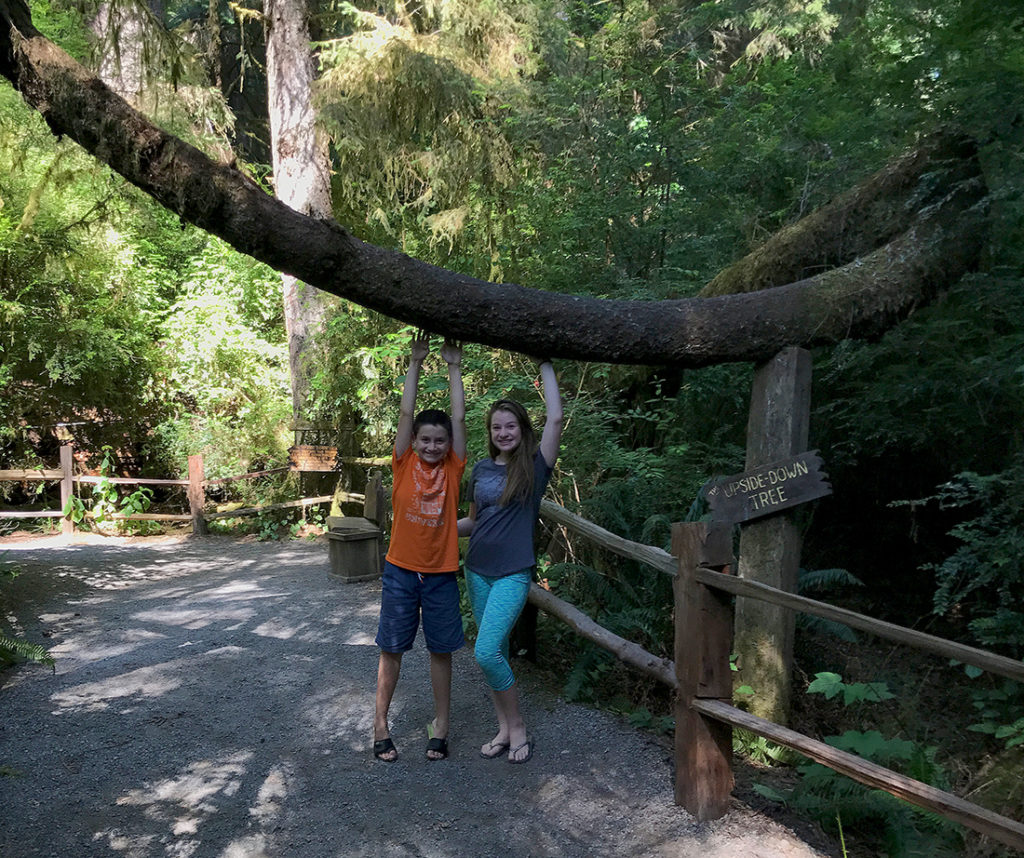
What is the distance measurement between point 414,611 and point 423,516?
1.61 ft

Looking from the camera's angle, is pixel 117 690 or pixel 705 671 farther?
pixel 117 690

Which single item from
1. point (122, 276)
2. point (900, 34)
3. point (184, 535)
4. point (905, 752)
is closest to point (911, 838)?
point (905, 752)

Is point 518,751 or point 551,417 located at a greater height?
point 551,417

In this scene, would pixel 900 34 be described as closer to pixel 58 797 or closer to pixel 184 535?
pixel 58 797

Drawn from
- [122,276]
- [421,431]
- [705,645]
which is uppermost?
[122,276]

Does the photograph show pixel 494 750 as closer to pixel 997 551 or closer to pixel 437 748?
pixel 437 748

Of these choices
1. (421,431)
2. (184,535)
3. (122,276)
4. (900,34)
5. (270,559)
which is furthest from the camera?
(122,276)

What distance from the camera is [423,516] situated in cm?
408

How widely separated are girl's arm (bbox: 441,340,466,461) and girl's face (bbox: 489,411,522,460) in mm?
164

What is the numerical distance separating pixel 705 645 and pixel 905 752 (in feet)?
4.16

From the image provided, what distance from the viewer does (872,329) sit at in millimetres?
4762

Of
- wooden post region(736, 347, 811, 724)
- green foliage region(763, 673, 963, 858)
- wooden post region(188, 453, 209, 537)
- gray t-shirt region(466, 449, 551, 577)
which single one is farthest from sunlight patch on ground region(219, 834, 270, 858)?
wooden post region(188, 453, 209, 537)

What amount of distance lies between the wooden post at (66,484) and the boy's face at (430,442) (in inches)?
425

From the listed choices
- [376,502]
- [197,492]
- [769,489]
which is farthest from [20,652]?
[197,492]
